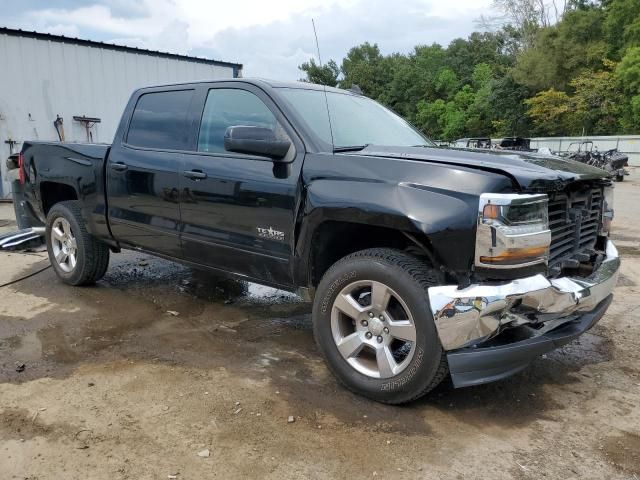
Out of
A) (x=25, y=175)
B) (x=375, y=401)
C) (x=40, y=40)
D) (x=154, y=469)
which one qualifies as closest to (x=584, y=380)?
(x=375, y=401)

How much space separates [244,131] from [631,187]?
18691mm

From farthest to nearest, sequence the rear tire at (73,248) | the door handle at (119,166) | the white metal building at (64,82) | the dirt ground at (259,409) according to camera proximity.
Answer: the white metal building at (64,82) < the rear tire at (73,248) < the door handle at (119,166) < the dirt ground at (259,409)

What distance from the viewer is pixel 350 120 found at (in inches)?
159

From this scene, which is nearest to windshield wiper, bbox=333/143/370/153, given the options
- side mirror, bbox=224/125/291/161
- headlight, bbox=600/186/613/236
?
side mirror, bbox=224/125/291/161

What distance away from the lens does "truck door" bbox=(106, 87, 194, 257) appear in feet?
14.1

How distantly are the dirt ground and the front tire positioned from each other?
0.18 meters

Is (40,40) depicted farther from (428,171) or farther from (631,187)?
(631,187)

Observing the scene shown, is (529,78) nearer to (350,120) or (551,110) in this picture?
(551,110)

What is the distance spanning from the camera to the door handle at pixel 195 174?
13.1ft

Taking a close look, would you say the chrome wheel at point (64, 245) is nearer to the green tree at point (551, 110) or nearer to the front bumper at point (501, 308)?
the front bumper at point (501, 308)

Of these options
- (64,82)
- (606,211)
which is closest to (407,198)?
(606,211)

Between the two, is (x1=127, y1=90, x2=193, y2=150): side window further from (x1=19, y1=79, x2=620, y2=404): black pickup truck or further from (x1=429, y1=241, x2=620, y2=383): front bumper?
(x1=429, y1=241, x2=620, y2=383): front bumper

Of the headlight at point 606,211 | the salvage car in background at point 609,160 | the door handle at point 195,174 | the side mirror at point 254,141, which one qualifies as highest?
the side mirror at point 254,141

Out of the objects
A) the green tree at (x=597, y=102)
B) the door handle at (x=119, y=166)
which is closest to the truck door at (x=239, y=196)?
the door handle at (x=119, y=166)
